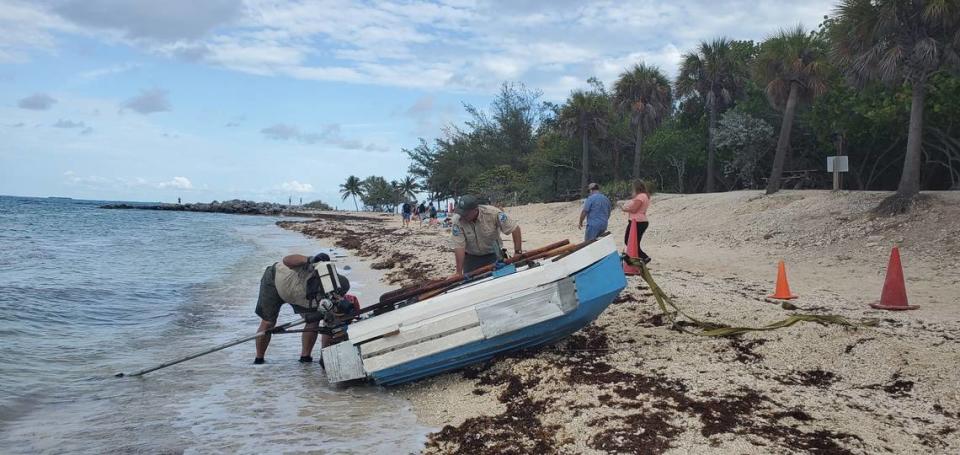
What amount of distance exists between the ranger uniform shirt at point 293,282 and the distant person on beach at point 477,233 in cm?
160

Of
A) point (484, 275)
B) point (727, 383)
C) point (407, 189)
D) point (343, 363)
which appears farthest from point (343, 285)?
point (407, 189)

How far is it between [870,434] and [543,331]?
286cm

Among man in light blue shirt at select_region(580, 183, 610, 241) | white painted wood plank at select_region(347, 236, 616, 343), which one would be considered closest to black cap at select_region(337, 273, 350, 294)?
white painted wood plank at select_region(347, 236, 616, 343)

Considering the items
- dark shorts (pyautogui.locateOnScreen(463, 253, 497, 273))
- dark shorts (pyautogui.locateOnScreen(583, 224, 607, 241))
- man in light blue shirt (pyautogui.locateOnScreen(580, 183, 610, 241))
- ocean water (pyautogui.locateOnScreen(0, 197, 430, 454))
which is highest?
man in light blue shirt (pyautogui.locateOnScreen(580, 183, 610, 241))

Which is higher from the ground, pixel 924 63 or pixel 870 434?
pixel 924 63

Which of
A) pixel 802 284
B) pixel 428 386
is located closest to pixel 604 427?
pixel 428 386

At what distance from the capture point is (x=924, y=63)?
16391 mm

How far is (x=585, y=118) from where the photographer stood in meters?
41.0

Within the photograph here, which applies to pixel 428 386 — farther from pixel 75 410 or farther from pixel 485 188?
pixel 485 188

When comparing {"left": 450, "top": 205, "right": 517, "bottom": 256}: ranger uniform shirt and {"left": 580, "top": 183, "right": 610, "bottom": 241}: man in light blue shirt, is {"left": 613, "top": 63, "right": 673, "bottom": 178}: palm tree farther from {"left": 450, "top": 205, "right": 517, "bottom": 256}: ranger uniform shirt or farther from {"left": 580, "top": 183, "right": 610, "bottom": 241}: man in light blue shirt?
{"left": 450, "top": 205, "right": 517, "bottom": 256}: ranger uniform shirt

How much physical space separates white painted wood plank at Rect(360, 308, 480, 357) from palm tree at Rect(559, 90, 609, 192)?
3496 cm

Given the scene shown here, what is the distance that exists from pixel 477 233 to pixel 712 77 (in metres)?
33.1

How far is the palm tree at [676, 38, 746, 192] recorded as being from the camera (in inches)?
1463

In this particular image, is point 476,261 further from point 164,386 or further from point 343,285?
point 164,386
